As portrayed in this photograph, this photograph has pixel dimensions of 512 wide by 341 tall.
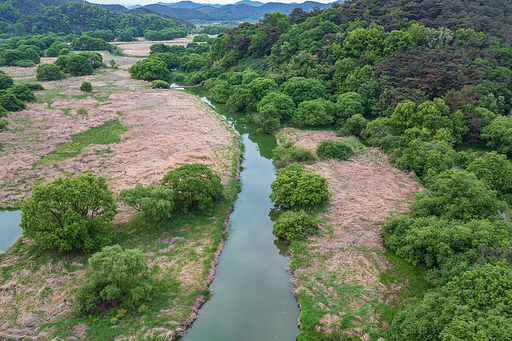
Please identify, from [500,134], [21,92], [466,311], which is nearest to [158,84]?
[21,92]

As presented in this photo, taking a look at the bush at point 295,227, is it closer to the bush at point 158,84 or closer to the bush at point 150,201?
the bush at point 150,201

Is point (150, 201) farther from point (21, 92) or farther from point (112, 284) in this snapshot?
point (21, 92)

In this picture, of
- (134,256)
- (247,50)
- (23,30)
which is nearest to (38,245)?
(134,256)

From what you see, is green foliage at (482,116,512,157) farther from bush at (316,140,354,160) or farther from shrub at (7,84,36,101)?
shrub at (7,84,36,101)

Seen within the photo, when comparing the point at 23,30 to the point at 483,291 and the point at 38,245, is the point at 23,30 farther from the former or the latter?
the point at 483,291

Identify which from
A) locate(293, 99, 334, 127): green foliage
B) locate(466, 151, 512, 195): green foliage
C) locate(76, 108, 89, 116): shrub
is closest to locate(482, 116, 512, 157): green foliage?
locate(466, 151, 512, 195): green foliage

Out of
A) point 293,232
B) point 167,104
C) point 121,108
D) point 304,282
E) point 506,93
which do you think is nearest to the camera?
point 304,282
